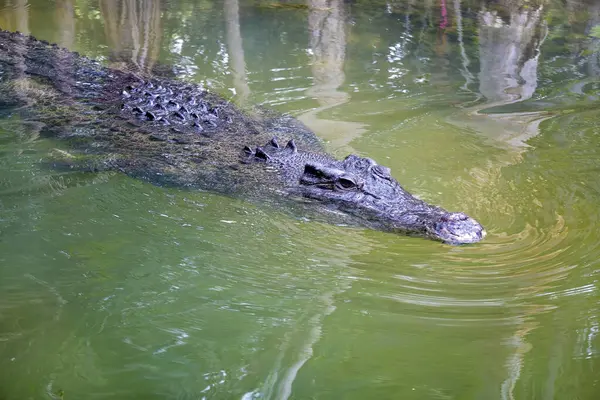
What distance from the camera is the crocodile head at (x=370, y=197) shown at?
460 centimetres

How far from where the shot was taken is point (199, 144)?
627 cm

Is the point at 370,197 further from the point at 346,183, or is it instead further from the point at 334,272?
the point at 334,272

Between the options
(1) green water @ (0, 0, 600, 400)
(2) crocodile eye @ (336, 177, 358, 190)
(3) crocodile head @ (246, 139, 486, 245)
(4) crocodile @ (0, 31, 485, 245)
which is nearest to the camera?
(1) green water @ (0, 0, 600, 400)

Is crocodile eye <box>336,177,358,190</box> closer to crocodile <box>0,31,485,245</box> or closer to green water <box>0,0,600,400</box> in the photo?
crocodile <box>0,31,485,245</box>

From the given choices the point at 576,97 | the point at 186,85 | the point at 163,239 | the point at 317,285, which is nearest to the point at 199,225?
the point at 163,239

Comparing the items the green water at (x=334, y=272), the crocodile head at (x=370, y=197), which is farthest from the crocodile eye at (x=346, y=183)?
the green water at (x=334, y=272)

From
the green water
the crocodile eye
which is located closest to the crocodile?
the crocodile eye

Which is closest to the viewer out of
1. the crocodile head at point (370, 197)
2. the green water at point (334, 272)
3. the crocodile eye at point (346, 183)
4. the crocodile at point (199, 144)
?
the green water at point (334, 272)

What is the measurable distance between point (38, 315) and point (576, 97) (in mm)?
7335

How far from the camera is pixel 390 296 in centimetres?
390

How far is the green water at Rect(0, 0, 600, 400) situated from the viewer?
313 centimetres

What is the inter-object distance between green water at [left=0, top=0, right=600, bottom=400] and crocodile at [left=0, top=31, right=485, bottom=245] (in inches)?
9.1

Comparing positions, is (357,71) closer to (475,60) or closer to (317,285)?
(475,60)

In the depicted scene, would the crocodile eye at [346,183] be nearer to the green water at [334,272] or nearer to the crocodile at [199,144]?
the crocodile at [199,144]
